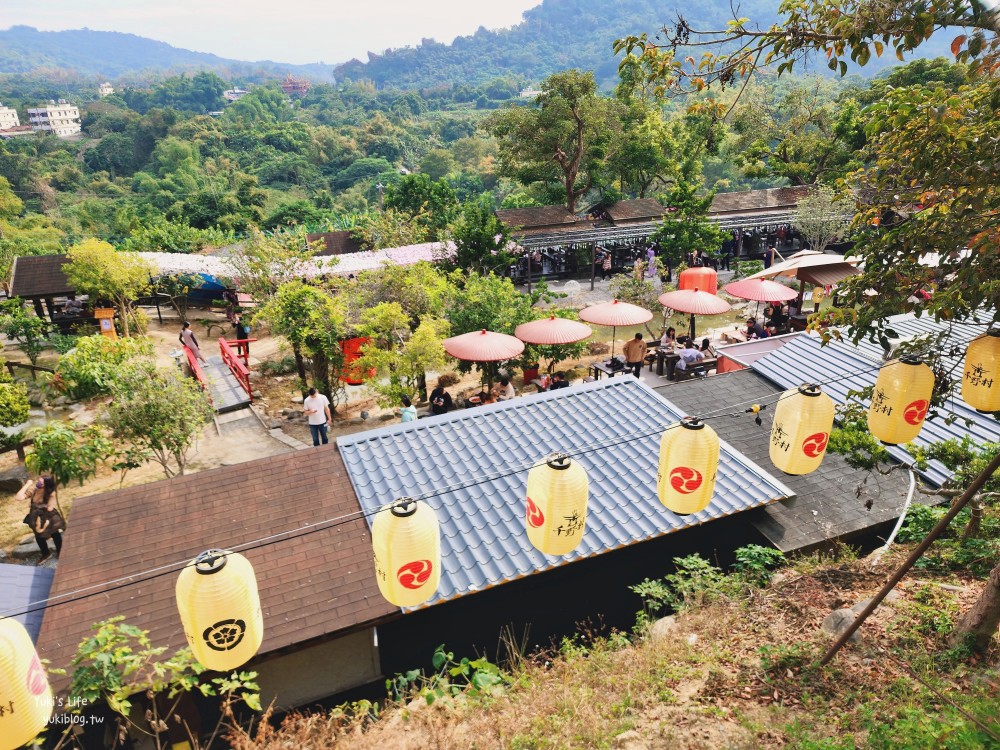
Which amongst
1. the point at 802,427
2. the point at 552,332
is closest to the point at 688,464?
the point at 802,427

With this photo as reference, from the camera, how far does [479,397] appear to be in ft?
39.7

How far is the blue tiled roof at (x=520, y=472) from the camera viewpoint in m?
6.27

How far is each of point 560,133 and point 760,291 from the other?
18.8 m

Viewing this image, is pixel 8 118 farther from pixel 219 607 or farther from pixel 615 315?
pixel 219 607

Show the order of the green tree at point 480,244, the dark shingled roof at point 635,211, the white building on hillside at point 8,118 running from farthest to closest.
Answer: the white building on hillside at point 8,118 < the dark shingled roof at point 635,211 < the green tree at point 480,244

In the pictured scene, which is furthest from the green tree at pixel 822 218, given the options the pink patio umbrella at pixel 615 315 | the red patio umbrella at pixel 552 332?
the red patio umbrella at pixel 552 332

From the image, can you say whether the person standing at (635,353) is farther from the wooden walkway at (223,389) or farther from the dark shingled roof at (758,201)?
the dark shingled roof at (758,201)

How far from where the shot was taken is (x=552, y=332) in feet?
42.2

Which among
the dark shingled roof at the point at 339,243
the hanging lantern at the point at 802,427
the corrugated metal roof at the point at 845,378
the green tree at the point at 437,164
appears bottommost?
the green tree at the point at 437,164

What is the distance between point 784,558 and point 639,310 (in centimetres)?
811

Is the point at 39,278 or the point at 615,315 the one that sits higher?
the point at 615,315

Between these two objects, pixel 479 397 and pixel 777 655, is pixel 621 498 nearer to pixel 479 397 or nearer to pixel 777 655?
pixel 777 655

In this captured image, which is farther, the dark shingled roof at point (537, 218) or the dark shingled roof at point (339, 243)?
the dark shingled roof at point (339, 243)

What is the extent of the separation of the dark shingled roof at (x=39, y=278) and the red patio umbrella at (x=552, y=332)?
47.8 ft
